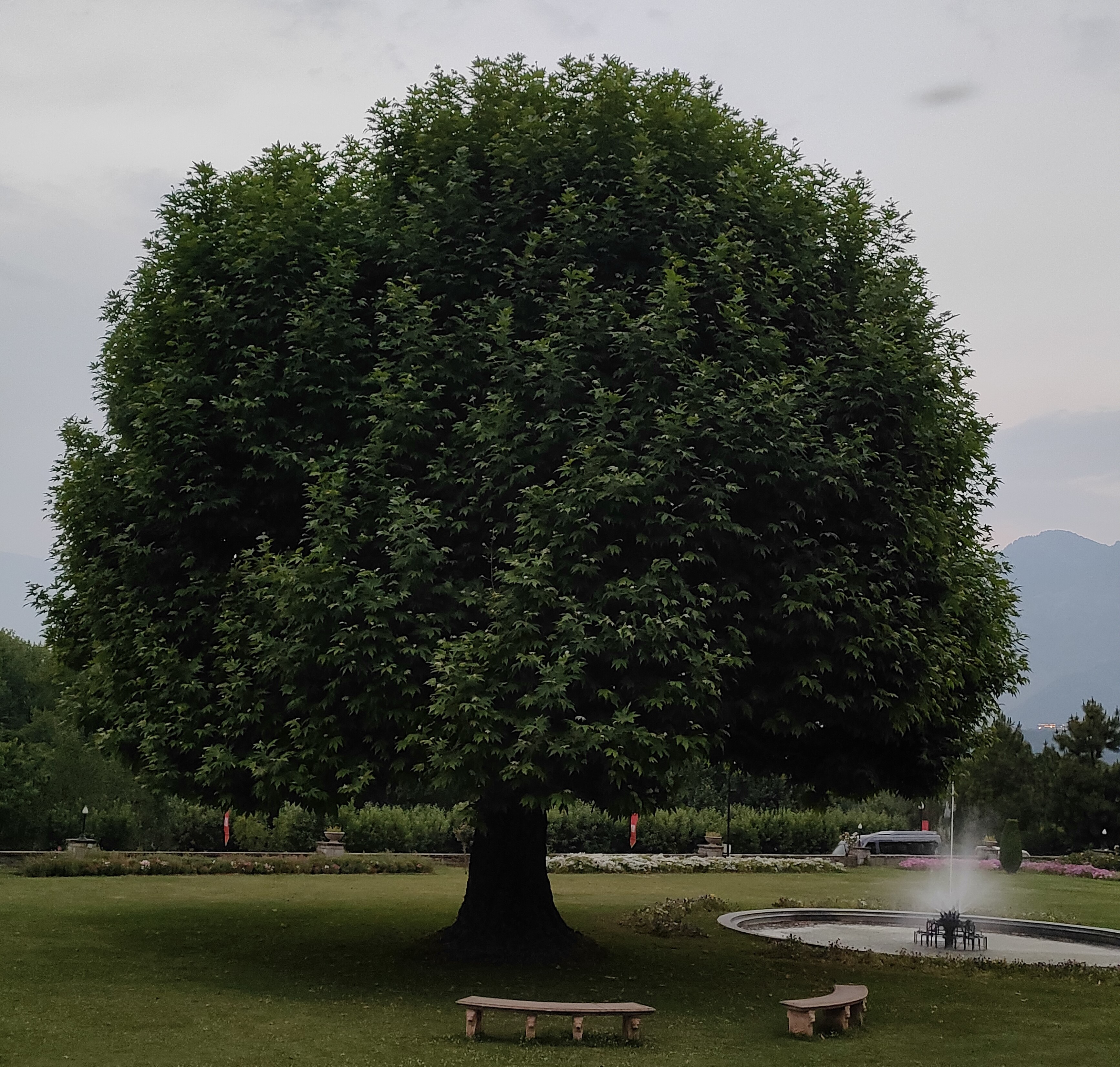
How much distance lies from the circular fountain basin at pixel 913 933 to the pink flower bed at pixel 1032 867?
1729cm

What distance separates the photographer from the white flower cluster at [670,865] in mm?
40906

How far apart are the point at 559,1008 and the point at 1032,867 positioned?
3761 cm

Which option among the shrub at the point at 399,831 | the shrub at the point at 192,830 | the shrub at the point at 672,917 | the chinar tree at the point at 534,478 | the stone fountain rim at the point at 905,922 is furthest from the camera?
the shrub at the point at 399,831

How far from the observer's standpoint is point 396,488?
1496 centimetres

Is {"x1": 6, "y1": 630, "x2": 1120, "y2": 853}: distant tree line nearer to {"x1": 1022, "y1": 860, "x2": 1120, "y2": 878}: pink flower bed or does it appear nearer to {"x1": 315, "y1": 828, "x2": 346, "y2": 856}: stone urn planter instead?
{"x1": 315, "y1": 828, "x2": 346, "y2": 856}: stone urn planter

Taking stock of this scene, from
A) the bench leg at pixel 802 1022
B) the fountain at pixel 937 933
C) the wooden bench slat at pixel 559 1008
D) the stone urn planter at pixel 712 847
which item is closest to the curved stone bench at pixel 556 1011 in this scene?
the wooden bench slat at pixel 559 1008

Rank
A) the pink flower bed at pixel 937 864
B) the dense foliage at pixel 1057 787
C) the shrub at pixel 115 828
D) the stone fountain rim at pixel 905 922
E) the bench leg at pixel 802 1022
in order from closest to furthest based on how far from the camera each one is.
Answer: the bench leg at pixel 802 1022, the stone fountain rim at pixel 905 922, the shrub at pixel 115 828, the pink flower bed at pixel 937 864, the dense foliage at pixel 1057 787

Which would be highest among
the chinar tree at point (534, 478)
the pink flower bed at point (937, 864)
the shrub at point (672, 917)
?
the chinar tree at point (534, 478)

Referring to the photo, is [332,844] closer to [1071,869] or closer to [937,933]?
[937,933]

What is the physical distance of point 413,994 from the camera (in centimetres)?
1549

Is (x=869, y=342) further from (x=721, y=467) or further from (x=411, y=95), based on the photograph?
(x=411, y=95)

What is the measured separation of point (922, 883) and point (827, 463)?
97.4 ft

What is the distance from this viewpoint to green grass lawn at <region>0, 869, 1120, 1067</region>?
12195 millimetres

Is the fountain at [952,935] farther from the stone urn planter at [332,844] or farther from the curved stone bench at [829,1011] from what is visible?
the stone urn planter at [332,844]
